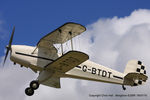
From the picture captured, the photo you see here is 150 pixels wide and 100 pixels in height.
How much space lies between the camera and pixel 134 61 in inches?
787

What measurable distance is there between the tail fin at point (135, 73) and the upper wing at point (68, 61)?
440 cm

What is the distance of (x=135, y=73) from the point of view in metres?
17.9

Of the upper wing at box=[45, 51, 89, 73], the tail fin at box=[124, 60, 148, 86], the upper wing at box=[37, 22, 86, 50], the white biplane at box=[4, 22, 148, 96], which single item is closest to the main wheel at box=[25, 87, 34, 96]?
the white biplane at box=[4, 22, 148, 96]

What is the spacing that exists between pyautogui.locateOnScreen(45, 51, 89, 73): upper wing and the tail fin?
4.40 m

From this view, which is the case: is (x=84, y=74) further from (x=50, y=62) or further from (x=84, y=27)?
(x=84, y=27)

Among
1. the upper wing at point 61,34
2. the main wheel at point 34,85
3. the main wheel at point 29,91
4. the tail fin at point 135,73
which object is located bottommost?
the main wheel at point 29,91

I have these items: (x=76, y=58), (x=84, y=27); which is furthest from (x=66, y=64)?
(x=84, y=27)

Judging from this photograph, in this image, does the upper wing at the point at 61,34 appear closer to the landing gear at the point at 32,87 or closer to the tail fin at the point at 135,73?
the landing gear at the point at 32,87

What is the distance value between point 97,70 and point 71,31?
3.30 m

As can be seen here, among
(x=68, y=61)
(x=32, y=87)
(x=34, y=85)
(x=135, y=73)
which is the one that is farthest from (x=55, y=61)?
(x=135, y=73)

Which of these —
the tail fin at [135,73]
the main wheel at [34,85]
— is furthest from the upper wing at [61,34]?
the tail fin at [135,73]

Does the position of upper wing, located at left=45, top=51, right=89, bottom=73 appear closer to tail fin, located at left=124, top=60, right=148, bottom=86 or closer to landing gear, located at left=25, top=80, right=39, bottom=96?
landing gear, located at left=25, top=80, right=39, bottom=96

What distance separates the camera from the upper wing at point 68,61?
46.5 ft

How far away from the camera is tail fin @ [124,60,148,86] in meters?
17.9
